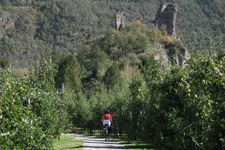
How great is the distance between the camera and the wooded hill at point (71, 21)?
350ft

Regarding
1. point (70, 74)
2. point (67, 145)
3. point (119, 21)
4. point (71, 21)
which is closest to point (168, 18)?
point (119, 21)

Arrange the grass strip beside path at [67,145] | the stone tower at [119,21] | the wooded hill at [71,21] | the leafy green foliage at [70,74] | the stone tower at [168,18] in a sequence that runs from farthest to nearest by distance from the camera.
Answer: the wooded hill at [71,21] → the stone tower at [119,21] → the stone tower at [168,18] → the leafy green foliage at [70,74] → the grass strip beside path at [67,145]

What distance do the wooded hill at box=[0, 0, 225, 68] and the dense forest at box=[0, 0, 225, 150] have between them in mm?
279

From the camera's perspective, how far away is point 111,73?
2552 inches

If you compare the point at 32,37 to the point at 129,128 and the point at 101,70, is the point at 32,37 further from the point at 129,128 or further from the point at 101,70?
the point at 129,128

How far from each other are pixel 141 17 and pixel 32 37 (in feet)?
124

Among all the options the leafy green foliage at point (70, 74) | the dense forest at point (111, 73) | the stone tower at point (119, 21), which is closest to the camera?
the dense forest at point (111, 73)

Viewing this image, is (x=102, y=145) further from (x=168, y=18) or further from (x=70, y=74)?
(x=168, y=18)

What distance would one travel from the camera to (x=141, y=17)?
13388 centimetres

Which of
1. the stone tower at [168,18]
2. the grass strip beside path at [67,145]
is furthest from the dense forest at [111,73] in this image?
the stone tower at [168,18]

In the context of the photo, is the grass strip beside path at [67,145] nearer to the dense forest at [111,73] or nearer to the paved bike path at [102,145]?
the paved bike path at [102,145]

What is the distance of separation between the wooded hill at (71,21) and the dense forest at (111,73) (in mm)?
279

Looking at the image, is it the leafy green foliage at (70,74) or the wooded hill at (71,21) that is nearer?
the leafy green foliage at (70,74)

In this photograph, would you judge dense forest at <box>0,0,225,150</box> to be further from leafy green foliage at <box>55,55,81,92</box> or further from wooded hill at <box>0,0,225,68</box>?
wooded hill at <box>0,0,225,68</box>
